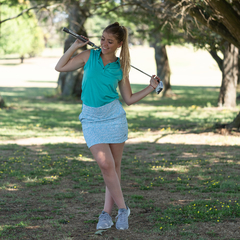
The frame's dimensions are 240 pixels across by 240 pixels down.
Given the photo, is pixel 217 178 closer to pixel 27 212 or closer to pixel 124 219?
pixel 124 219

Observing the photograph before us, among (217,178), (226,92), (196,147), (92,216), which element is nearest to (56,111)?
(226,92)

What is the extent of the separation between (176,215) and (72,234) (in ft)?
4.02

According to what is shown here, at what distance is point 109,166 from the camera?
12.0ft

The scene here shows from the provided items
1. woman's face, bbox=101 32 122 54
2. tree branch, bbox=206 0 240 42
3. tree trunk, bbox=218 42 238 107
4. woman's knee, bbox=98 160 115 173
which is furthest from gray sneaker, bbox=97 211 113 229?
tree trunk, bbox=218 42 238 107

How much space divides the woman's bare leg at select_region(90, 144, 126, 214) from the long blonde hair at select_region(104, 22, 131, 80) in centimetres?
75

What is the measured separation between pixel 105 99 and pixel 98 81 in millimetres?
190

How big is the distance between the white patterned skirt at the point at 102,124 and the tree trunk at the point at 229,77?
40.5ft

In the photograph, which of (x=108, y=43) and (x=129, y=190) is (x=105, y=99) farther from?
(x=129, y=190)

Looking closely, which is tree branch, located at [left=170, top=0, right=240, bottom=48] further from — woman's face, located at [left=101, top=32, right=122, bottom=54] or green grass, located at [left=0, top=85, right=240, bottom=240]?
woman's face, located at [left=101, top=32, right=122, bottom=54]

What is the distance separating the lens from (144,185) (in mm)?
5668

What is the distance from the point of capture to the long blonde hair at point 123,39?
3.69 meters

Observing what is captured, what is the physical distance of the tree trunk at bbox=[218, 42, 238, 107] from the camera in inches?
597

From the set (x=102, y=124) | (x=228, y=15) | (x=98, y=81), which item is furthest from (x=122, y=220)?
(x=228, y=15)

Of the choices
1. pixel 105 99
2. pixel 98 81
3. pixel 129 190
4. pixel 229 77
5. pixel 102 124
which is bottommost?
pixel 129 190
